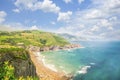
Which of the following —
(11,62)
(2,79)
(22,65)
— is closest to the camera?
(2,79)

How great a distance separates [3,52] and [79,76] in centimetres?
5277

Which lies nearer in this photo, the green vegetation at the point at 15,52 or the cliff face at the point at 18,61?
the cliff face at the point at 18,61

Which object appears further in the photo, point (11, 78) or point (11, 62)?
point (11, 62)

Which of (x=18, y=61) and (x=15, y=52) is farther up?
(x=15, y=52)

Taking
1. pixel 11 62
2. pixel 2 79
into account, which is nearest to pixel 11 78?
pixel 2 79

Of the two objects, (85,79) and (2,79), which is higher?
(2,79)

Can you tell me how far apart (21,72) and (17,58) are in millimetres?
5061

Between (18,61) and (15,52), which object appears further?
(15,52)

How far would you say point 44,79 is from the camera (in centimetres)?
11350

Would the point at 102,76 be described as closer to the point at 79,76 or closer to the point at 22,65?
the point at 79,76

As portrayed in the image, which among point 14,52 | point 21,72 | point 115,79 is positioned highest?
point 14,52

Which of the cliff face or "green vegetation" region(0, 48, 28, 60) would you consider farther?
"green vegetation" region(0, 48, 28, 60)

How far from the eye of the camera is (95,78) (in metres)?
115

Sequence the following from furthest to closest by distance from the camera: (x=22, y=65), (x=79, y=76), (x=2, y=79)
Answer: (x=79, y=76)
(x=22, y=65)
(x=2, y=79)
